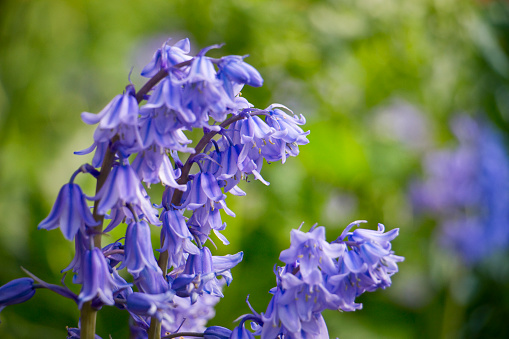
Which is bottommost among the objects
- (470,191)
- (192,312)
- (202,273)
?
(470,191)

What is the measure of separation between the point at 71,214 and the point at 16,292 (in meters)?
0.10

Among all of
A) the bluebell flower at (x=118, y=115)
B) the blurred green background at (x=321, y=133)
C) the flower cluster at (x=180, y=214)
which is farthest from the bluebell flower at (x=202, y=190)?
the blurred green background at (x=321, y=133)

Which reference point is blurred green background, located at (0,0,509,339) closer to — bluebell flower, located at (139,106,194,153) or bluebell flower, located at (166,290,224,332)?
bluebell flower, located at (166,290,224,332)

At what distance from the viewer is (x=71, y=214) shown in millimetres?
460

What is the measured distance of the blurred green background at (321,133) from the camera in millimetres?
1423

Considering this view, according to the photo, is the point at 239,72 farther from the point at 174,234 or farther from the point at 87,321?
the point at 87,321

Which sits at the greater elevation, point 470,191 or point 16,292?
point 16,292

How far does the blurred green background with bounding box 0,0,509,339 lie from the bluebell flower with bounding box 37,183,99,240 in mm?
859

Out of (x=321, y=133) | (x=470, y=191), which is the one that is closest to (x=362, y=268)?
(x=321, y=133)

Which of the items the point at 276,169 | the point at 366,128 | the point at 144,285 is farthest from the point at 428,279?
the point at 144,285

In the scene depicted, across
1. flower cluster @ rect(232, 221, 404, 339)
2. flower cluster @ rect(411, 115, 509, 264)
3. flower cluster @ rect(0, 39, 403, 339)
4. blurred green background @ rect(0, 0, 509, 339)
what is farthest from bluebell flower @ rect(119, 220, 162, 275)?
flower cluster @ rect(411, 115, 509, 264)

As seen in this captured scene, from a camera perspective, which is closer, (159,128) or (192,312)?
(159,128)

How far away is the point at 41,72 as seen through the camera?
1818mm

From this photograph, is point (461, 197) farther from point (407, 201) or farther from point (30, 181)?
point (30, 181)
